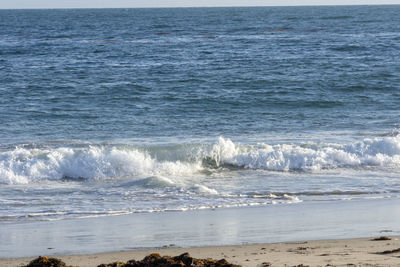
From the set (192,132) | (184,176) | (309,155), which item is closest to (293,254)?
(184,176)

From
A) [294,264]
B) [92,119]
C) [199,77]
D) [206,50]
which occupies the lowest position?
[294,264]

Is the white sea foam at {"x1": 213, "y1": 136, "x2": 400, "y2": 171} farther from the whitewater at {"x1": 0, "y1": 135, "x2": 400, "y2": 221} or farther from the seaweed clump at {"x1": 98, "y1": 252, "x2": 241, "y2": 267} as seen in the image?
the seaweed clump at {"x1": 98, "y1": 252, "x2": 241, "y2": 267}

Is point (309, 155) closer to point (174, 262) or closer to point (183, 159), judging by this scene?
point (183, 159)

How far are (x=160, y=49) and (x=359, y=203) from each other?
2497 centimetres

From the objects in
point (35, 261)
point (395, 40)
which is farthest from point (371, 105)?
point (395, 40)

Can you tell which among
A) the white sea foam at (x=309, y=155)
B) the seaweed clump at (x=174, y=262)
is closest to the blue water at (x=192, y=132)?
the white sea foam at (x=309, y=155)

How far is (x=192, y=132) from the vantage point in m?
14.3

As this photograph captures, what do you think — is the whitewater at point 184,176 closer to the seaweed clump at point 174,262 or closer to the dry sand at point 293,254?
the dry sand at point 293,254

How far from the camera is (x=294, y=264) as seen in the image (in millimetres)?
5039

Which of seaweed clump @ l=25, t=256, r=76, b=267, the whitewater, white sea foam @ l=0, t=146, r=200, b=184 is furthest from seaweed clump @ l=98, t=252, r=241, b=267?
white sea foam @ l=0, t=146, r=200, b=184

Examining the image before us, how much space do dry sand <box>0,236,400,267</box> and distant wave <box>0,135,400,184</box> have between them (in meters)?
5.19

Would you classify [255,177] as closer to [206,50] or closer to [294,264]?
[294,264]

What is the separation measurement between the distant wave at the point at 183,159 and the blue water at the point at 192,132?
0.03 meters

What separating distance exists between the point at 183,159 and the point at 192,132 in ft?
7.91
